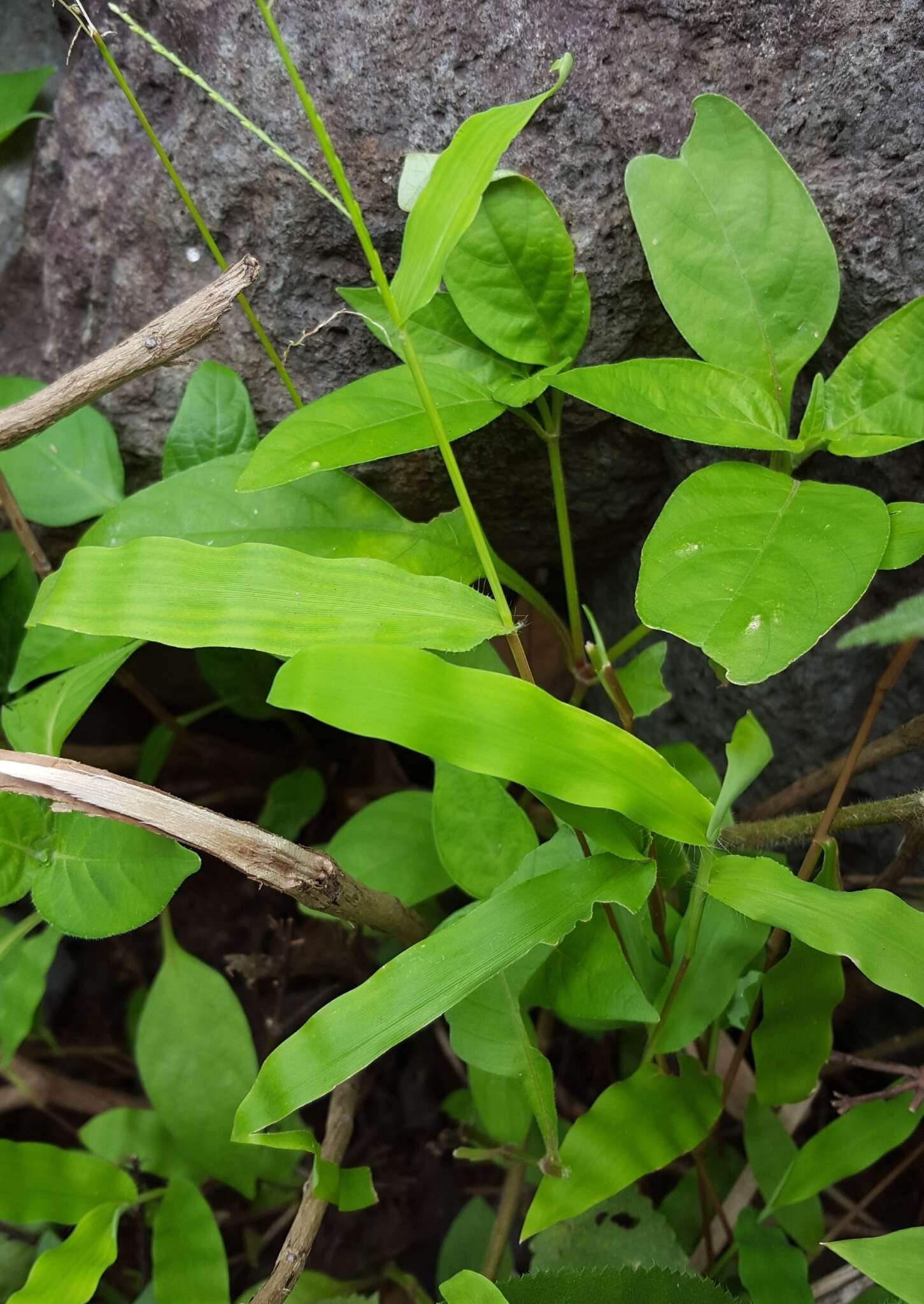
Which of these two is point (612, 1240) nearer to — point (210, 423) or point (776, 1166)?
point (776, 1166)

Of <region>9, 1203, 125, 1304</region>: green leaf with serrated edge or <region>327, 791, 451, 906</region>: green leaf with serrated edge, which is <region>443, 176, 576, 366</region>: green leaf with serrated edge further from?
<region>9, 1203, 125, 1304</region>: green leaf with serrated edge

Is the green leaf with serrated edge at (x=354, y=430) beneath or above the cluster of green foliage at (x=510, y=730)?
above

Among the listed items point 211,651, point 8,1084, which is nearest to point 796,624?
point 211,651

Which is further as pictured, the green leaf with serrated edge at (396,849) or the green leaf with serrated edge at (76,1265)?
the green leaf with serrated edge at (396,849)

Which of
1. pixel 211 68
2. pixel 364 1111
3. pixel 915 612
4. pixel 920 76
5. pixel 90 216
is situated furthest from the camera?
pixel 364 1111

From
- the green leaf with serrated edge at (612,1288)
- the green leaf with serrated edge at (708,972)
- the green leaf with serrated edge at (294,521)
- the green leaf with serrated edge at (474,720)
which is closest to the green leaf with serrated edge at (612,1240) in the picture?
the green leaf with serrated edge at (612,1288)

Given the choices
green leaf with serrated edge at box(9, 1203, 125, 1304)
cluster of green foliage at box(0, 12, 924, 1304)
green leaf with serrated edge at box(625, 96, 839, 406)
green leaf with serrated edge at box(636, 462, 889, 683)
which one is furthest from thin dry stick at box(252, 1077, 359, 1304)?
green leaf with serrated edge at box(625, 96, 839, 406)

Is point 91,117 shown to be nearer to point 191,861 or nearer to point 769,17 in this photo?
point 769,17

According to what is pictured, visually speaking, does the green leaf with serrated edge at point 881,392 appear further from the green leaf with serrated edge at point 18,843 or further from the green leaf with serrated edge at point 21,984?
the green leaf with serrated edge at point 21,984
